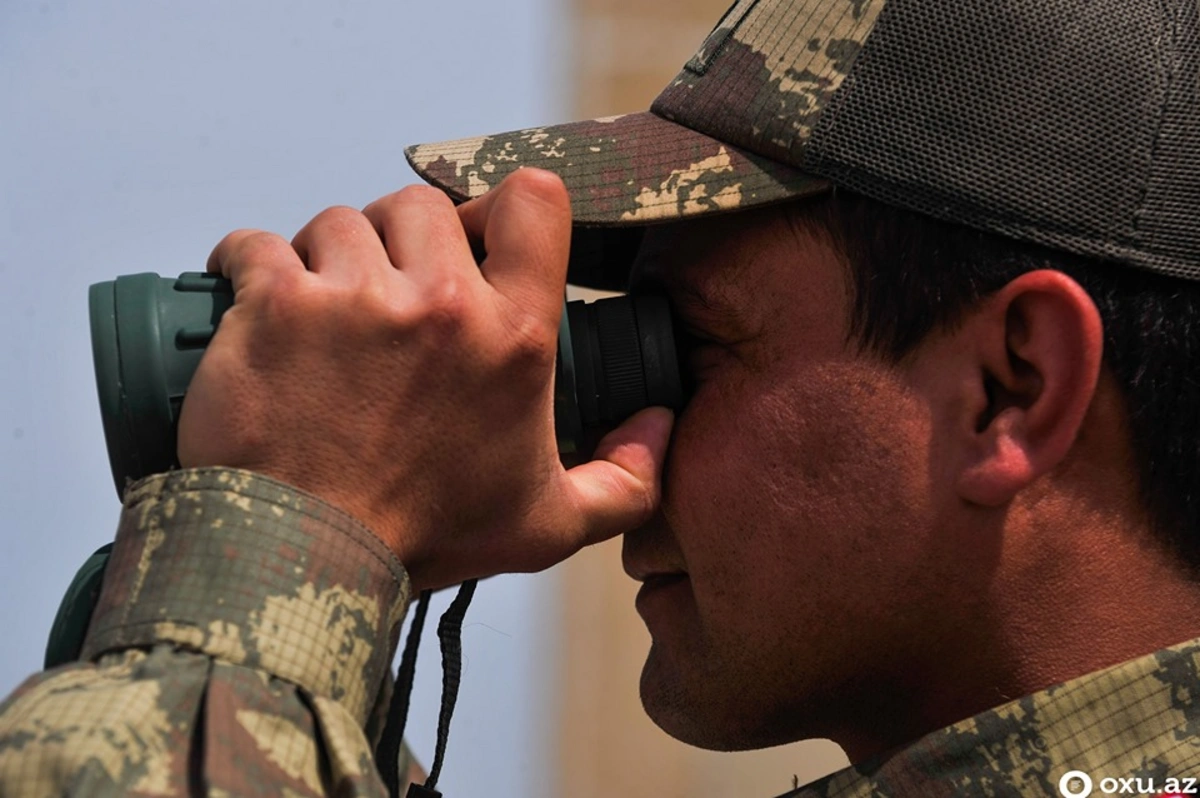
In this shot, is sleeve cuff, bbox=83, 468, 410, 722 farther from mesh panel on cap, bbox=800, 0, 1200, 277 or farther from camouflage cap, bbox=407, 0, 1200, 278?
mesh panel on cap, bbox=800, 0, 1200, 277

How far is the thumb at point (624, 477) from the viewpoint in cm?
125

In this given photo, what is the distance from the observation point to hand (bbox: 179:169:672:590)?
1.10 metres

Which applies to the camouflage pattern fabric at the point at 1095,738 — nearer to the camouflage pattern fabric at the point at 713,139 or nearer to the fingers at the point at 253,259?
the camouflage pattern fabric at the point at 713,139

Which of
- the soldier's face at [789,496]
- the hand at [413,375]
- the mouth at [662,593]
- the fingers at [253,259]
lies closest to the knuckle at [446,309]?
the hand at [413,375]

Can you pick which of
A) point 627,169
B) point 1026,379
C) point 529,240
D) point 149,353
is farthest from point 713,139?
point 149,353

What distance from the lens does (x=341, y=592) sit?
1071 millimetres

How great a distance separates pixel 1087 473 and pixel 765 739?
0.39 metres

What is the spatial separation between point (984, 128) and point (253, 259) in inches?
23.0

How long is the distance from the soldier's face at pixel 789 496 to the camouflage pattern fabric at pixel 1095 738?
0.32 ft

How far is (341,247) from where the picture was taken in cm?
115

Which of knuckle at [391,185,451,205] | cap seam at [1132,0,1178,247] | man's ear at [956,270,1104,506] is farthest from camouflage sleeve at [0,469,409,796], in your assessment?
cap seam at [1132,0,1178,247]

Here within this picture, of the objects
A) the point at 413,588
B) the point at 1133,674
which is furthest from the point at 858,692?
the point at 413,588

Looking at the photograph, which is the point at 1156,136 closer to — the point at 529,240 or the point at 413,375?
the point at 529,240

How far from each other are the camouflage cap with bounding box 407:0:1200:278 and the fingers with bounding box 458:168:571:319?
0.10 meters
